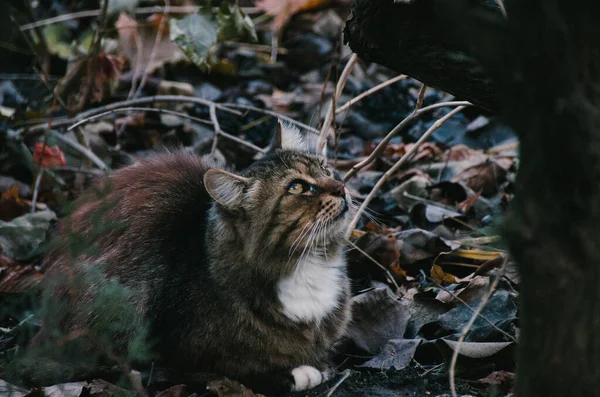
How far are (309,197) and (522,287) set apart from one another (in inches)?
73.7

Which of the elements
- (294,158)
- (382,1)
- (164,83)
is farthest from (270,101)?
(382,1)

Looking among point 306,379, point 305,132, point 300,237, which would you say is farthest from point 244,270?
point 305,132

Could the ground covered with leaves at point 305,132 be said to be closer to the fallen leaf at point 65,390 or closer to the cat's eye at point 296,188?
the fallen leaf at point 65,390

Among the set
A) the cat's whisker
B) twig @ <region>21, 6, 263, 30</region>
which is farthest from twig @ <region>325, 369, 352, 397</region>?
twig @ <region>21, 6, 263, 30</region>

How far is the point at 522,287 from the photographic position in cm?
183

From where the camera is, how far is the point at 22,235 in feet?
15.4

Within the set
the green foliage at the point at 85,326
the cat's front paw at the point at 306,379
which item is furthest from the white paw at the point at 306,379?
the green foliage at the point at 85,326

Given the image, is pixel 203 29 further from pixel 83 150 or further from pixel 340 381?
pixel 340 381

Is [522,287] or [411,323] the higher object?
[522,287]

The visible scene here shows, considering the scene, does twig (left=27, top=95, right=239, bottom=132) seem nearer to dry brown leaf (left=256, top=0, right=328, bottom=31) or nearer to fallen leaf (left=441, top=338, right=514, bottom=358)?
dry brown leaf (left=256, top=0, right=328, bottom=31)

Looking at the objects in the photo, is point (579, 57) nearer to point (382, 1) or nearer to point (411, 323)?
point (382, 1)

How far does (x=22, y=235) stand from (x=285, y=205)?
6.54 ft

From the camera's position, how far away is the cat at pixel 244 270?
3.50m

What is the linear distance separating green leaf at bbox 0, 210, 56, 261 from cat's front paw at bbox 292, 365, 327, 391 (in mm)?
1986
